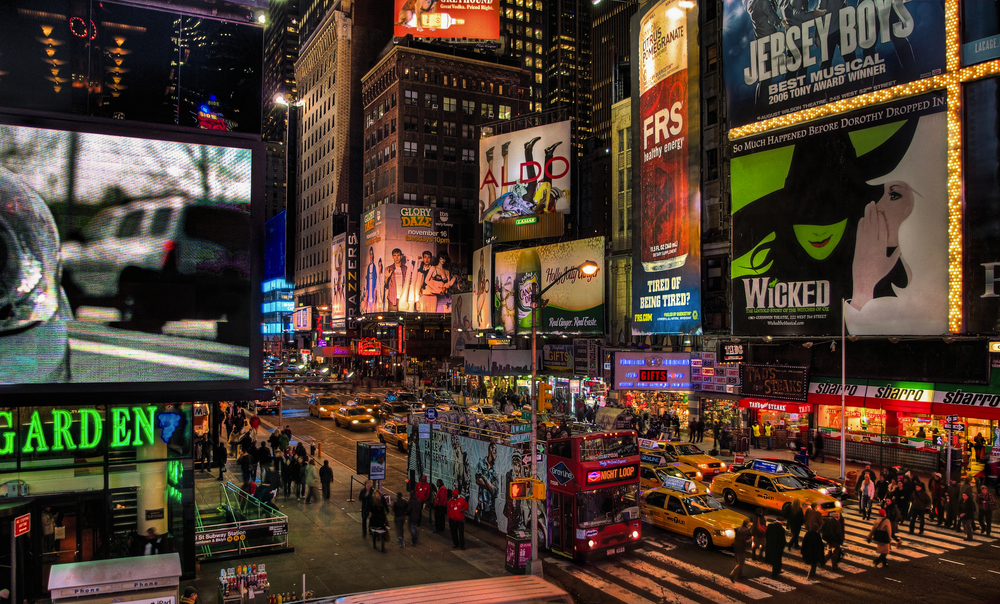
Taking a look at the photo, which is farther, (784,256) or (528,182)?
(528,182)

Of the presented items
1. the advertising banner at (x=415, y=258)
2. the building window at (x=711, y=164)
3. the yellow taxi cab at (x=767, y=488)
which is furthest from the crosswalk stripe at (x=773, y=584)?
the advertising banner at (x=415, y=258)

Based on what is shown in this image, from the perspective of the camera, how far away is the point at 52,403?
47.5ft

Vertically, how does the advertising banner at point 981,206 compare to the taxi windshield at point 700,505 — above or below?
above

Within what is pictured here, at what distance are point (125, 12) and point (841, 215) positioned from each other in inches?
1126

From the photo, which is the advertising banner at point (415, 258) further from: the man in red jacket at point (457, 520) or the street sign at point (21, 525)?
the street sign at point (21, 525)

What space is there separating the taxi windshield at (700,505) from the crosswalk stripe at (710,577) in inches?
75.7

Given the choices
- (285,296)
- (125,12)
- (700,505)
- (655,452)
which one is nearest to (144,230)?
(125,12)

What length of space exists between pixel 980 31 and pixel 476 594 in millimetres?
28710

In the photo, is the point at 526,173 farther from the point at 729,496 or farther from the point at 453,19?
the point at 729,496

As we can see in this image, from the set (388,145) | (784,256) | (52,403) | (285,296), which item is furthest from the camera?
(388,145)

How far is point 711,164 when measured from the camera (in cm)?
4081

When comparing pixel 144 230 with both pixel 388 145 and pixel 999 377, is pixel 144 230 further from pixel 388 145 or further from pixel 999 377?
pixel 388 145

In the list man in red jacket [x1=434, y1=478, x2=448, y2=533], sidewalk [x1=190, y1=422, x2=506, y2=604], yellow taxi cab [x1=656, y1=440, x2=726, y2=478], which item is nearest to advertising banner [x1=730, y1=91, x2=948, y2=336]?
yellow taxi cab [x1=656, y1=440, x2=726, y2=478]

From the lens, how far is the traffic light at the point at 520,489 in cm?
1666
